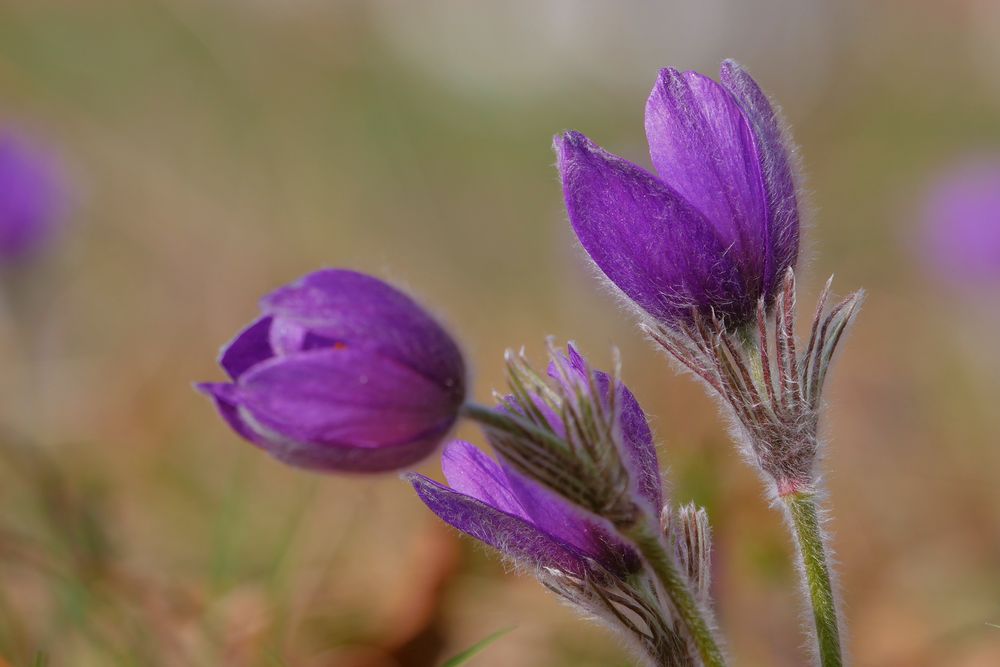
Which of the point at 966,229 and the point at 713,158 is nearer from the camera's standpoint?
the point at 713,158

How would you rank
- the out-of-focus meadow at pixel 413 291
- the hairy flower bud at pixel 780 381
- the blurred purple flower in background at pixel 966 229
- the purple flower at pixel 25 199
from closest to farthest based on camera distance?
the hairy flower bud at pixel 780 381, the out-of-focus meadow at pixel 413 291, the purple flower at pixel 25 199, the blurred purple flower in background at pixel 966 229

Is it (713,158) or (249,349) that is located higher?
(713,158)

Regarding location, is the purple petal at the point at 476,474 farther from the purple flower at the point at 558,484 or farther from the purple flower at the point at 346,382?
the purple flower at the point at 346,382

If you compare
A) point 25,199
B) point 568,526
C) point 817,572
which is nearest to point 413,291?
point 568,526

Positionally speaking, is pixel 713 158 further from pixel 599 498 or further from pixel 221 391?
pixel 221 391

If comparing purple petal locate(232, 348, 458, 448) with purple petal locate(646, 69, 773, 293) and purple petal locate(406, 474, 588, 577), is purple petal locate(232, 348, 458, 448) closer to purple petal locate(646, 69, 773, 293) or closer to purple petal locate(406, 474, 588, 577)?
purple petal locate(406, 474, 588, 577)

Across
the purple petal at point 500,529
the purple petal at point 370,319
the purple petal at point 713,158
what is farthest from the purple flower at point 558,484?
the purple petal at point 713,158
